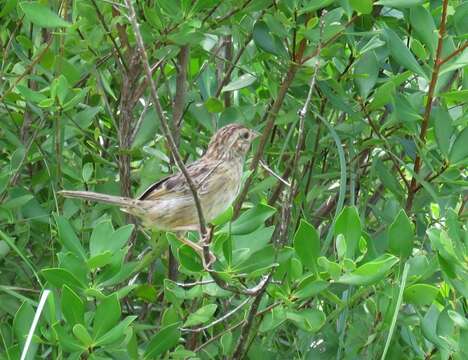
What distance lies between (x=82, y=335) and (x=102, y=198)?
0.78 m

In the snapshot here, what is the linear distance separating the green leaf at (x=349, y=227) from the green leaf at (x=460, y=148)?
2.31 ft

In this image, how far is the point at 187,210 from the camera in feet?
14.8

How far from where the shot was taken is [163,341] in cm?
384

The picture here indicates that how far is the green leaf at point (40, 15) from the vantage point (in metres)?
3.93

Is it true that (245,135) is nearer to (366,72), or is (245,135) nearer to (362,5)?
(366,72)

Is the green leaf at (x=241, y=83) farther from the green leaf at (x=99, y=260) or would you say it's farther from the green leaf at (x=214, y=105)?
the green leaf at (x=99, y=260)

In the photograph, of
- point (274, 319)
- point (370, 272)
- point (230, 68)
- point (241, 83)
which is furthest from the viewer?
point (230, 68)

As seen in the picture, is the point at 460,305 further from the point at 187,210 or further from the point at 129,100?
the point at 129,100

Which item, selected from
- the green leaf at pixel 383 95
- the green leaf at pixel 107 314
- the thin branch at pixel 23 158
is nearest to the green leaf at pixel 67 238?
the green leaf at pixel 107 314

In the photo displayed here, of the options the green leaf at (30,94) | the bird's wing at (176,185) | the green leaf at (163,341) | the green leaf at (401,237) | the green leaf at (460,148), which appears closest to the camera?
the green leaf at (401,237)

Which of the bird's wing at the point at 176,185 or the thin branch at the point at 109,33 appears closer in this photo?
the thin branch at the point at 109,33

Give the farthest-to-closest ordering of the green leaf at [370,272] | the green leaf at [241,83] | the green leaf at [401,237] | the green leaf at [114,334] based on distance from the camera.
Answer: the green leaf at [241,83] < the green leaf at [401,237] < the green leaf at [114,334] < the green leaf at [370,272]

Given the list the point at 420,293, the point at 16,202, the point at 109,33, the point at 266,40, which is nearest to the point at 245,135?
the point at 266,40

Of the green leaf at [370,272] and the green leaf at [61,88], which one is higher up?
the green leaf at [61,88]
